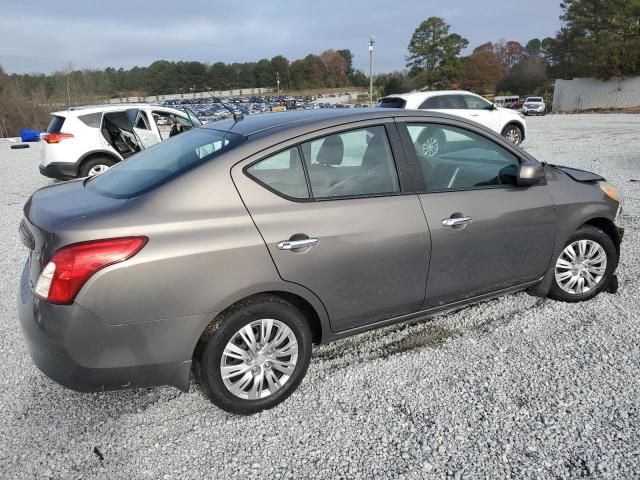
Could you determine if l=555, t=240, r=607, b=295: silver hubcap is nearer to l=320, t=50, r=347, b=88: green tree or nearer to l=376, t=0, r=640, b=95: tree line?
l=376, t=0, r=640, b=95: tree line

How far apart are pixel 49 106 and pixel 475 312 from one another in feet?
119

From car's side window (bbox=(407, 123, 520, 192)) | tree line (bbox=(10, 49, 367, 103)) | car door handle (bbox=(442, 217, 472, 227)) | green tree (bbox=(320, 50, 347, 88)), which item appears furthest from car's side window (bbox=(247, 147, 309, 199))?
green tree (bbox=(320, 50, 347, 88))

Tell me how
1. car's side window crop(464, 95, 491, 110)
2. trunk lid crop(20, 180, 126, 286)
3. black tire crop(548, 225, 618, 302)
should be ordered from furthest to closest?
car's side window crop(464, 95, 491, 110)
black tire crop(548, 225, 618, 302)
trunk lid crop(20, 180, 126, 286)

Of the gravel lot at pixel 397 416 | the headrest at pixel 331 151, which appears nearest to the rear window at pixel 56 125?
Answer: the gravel lot at pixel 397 416

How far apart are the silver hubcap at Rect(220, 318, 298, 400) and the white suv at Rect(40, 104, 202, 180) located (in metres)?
7.17

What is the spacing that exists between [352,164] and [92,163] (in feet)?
25.4

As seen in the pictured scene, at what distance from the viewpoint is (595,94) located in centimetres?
4156

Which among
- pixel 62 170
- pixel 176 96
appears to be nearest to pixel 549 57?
pixel 176 96

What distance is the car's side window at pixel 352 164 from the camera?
104 inches

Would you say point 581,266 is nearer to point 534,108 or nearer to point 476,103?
point 476,103

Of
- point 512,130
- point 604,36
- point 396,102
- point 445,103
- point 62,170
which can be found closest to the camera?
point 62,170

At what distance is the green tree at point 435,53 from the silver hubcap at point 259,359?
203ft

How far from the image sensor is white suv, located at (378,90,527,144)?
38.3ft

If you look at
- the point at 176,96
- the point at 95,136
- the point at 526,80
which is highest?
the point at 526,80
